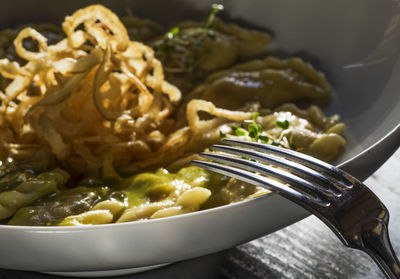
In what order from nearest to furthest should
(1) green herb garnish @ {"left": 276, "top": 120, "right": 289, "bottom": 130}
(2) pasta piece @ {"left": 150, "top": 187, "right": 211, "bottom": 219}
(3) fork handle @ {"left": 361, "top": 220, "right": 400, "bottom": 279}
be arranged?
(3) fork handle @ {"left": 361, "top": 220, "right": 400, "bottom": 279}, (2) pasta piece @ {"left": 150, "top": 187, "right": 211, "bottom": 219}, (1) green herb garnish @ {"left": 276, "top": 120, "right": 289, "bottom": 130}

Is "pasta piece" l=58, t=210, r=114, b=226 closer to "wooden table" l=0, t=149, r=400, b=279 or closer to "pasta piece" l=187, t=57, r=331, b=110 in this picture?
"wooden table" l=0, t=149, r=400, b=279

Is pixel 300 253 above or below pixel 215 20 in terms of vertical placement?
below

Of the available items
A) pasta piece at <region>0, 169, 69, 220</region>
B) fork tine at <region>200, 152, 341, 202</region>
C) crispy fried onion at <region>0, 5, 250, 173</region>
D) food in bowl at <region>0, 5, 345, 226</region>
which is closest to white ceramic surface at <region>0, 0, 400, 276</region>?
fork tine at <region>200, 152, 341, 202</region>

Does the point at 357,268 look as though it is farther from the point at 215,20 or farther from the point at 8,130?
the point at 215,20

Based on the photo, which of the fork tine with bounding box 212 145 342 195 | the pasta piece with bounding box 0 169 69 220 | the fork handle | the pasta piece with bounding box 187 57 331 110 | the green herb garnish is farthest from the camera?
the pasta piece with bounding box 187 57 331 110

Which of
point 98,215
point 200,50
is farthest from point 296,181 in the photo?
point 200,50

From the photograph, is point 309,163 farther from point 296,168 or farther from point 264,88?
point 264,88

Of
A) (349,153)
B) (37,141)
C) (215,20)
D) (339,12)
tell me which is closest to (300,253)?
(349,153)

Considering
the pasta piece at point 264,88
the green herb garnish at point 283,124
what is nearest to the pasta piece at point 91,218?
the green herb garnish at point 283,124
